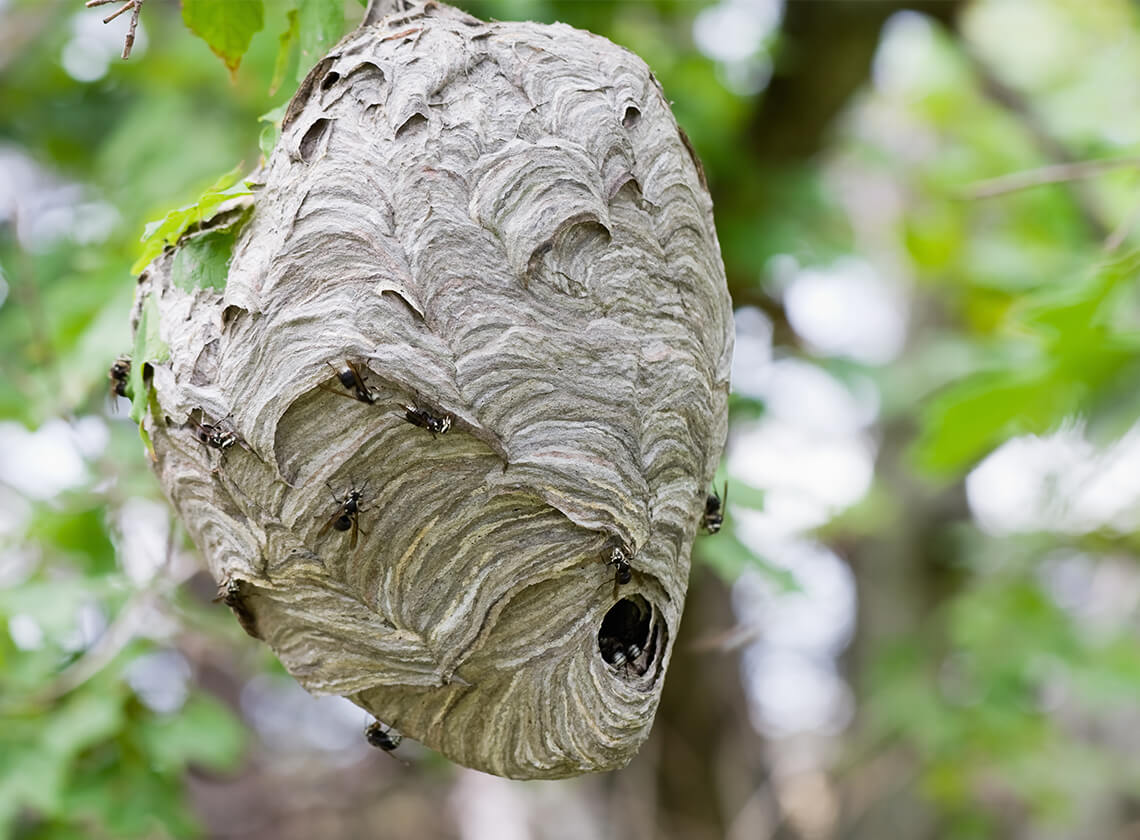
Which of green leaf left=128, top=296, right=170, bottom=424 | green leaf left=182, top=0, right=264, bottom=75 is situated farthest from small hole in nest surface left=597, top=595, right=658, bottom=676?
green leaf left=182, top=0, right=264, bottom=75

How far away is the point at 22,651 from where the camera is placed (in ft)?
12.6

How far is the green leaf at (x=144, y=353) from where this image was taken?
1902mm

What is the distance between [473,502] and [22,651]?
271 centimetres

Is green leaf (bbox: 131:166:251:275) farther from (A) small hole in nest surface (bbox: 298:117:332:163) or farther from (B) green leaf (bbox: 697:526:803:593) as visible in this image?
(B) green leaf (bbox: 697:526:803:593)

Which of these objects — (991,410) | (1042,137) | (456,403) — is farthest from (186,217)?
(1042,137)

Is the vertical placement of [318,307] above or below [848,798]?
above

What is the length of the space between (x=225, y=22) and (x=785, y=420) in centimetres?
331

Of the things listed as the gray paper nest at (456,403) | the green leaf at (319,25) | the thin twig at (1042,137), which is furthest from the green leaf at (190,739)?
the thin twig at (1042,137)

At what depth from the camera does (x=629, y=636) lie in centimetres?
203

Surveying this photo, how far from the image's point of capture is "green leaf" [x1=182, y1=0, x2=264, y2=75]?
1983 millimetres

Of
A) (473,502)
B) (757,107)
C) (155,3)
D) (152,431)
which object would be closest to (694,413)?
(473,502)

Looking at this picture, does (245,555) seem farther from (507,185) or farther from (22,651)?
(22,651)

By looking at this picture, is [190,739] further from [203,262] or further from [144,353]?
[203,262]

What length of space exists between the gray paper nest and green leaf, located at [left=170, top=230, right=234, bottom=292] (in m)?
0.02
